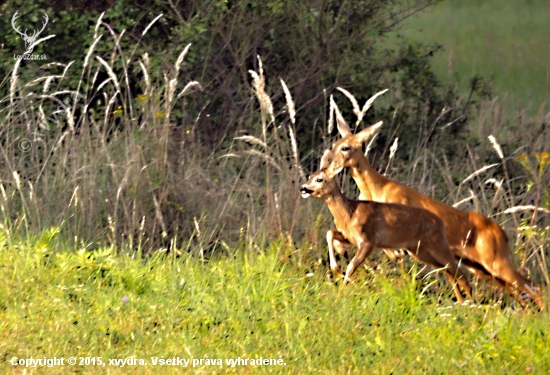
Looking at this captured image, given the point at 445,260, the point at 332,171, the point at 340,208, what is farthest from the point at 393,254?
the point at 332,171

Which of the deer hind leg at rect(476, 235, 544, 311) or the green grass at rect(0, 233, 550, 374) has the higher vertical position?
the green grass at rect(0, 233, 550, 374)

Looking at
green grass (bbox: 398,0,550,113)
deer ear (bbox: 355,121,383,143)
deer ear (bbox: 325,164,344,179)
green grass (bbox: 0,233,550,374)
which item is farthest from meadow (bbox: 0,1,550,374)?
green grass (bbox: 398,0,550,113)

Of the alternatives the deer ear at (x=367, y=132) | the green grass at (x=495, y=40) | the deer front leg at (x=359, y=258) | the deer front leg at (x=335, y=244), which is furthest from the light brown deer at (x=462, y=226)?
the green grass at (x=495, y=40)

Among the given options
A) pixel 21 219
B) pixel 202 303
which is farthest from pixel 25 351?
pixel 21 219

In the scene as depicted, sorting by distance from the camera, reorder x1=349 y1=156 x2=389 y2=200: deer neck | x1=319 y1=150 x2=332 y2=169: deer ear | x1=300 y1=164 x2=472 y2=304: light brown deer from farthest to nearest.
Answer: x1=349 y1=156 x2=389 y2=200: deer neck → x1=319 y1=150 x2=332 y2=169: deer ear → x1=300 y1=164 x2=472 y2=304: light brown deer

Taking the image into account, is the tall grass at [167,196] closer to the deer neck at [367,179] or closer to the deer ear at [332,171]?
the deer neck at [367,179]

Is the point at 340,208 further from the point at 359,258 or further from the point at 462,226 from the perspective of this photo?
the point at 462,226

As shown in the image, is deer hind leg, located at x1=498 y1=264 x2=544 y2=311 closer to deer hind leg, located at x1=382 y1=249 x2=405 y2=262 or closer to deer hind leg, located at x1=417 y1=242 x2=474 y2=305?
deer hind leg, located at x1=417 y1=242 x2=474 y2=305

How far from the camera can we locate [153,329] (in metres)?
5.64

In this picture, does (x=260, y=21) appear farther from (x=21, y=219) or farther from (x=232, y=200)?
(x=21, y=219)

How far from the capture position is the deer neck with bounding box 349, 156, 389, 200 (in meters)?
7.10

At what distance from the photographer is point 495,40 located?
2775 centimetres

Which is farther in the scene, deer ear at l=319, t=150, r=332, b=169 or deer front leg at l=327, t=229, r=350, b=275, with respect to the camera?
deer ear at l=319, t=150, r=332, b=169

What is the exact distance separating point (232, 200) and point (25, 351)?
2.75 metres
